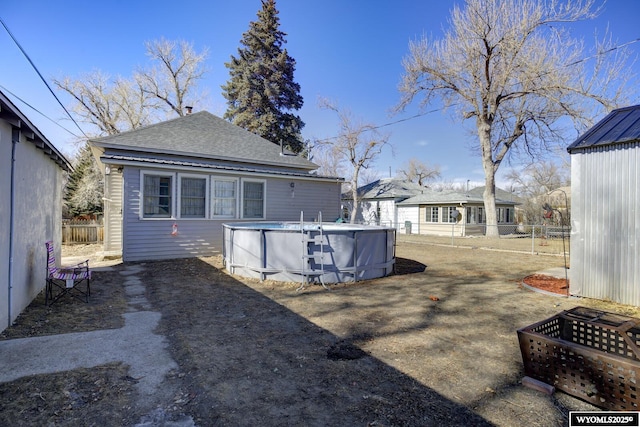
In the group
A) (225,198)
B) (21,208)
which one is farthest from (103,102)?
(21,208)

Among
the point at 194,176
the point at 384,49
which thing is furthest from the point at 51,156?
the point at 384,49

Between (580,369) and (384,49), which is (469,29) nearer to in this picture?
(384,49)

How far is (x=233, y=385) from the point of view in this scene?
2.88m

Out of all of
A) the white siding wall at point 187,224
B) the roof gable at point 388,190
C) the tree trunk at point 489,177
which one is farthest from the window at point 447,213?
the white siding wall at point 187,224

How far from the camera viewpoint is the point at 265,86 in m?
25.8

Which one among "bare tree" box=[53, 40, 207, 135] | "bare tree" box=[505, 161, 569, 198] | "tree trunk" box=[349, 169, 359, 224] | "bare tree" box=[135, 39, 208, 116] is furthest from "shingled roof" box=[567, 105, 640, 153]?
"bare tree" box=[505, 161, 569, 198]

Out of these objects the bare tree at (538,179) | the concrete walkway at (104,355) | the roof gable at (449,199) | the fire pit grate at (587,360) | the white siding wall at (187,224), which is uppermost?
the bare tree at (538,179)

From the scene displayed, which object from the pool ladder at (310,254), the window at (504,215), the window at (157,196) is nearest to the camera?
the pool ladder at (310,254)

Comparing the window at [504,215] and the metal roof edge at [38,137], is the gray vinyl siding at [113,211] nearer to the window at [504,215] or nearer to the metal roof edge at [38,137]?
the metal roof edge at [38,137]

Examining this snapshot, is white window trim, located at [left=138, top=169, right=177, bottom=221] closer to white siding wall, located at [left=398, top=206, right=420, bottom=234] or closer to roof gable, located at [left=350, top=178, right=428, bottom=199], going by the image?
white siding wall, located at [left=398, top=206, right=420, bottom=234]

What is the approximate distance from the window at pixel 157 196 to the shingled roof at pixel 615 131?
34.9ft

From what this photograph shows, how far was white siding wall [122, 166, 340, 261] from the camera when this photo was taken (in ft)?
32.1

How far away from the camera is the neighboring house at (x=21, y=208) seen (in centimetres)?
415

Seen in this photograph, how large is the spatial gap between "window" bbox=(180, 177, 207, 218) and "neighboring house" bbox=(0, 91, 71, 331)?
13.3 feet
